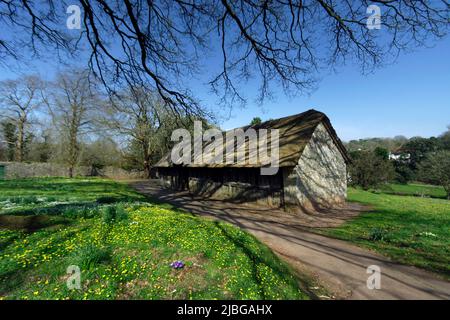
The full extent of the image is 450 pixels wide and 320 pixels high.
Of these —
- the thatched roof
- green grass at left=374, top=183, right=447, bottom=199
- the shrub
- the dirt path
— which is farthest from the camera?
green grass at left=374, top=183, right=447, bottom=199

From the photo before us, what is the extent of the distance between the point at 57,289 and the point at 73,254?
929mm

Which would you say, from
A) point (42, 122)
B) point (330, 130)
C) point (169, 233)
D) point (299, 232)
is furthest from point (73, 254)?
point (42, 122)

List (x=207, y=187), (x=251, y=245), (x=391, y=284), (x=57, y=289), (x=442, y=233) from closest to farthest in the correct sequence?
(x=57, y=289) → (x=391, y=284) → (x=251, y=245) → (x=442, y=233) → (x=207, y=187)

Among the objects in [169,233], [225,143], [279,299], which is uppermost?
[225,143]

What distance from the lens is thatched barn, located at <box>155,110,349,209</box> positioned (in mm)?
13047

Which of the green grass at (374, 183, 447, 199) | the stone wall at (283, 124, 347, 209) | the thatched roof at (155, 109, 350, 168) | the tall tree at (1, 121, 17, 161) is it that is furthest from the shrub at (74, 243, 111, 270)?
the tall tree at (1, 121, 17, 161)

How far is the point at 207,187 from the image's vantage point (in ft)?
63.8

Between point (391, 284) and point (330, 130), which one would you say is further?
point (330, 130)

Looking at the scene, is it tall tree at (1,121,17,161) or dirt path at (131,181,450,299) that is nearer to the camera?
dirt path at (131,181,450,299)

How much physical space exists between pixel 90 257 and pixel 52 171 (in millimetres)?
45205

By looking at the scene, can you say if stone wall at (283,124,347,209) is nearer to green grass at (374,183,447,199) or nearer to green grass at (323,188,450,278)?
green grass at (323,188,450,278)

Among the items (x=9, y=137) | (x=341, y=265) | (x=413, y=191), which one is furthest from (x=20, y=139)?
(x=413, y=191)
